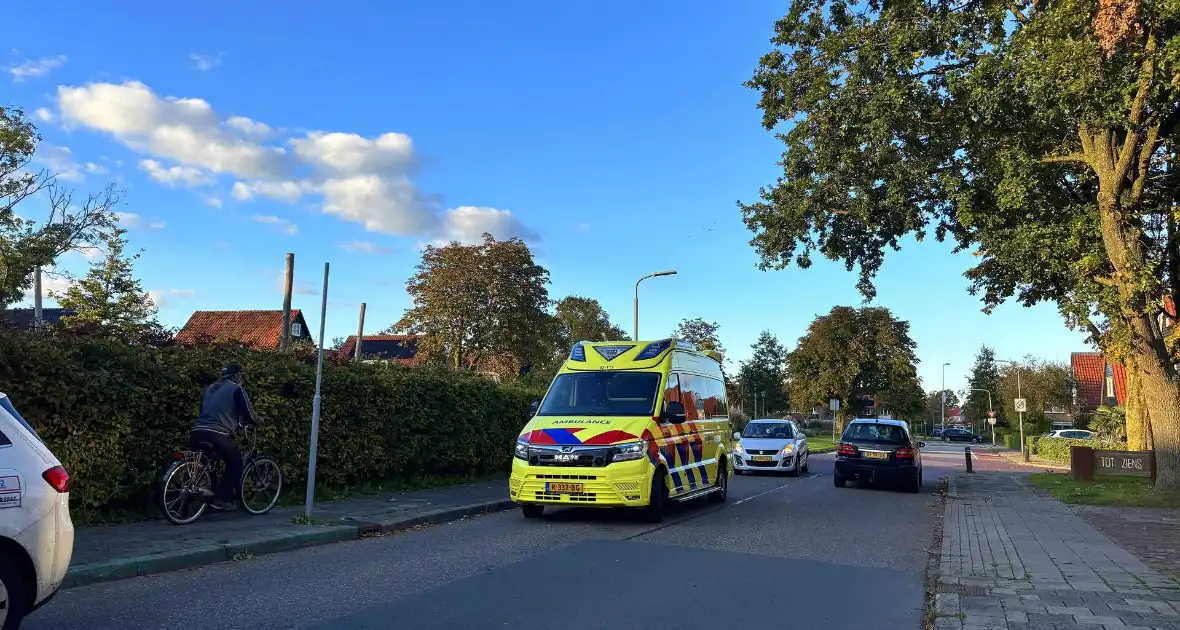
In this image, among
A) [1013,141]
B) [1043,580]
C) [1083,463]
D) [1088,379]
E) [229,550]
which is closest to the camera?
[1043,580]

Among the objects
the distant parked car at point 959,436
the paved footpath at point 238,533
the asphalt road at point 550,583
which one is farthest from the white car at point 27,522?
the distant parked car at point 959,436

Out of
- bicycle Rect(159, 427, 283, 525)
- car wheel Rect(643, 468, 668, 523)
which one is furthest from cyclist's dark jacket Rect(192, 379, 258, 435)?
car wheel Rect(643, 468, 668, 523)

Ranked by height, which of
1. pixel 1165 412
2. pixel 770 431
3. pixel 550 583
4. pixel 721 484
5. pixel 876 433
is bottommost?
pixel 550 583

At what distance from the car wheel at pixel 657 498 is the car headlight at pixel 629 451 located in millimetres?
455

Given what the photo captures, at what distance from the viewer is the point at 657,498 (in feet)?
34.9

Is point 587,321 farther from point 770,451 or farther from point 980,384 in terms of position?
point 980,384

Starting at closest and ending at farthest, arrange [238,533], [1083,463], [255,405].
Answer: [238,533] → [255,405] → [1083,463]

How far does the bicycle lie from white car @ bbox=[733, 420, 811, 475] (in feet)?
42.8

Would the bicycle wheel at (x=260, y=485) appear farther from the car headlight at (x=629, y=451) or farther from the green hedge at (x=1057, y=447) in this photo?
the green hedge at (x=1057, y=447)

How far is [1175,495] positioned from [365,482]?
15.4 metres

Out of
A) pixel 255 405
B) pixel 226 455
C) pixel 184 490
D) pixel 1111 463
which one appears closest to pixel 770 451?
pixel 1111 463

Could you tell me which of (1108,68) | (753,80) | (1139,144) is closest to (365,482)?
(753,80)

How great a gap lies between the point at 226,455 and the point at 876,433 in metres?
13.6

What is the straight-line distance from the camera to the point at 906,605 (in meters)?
6.62
